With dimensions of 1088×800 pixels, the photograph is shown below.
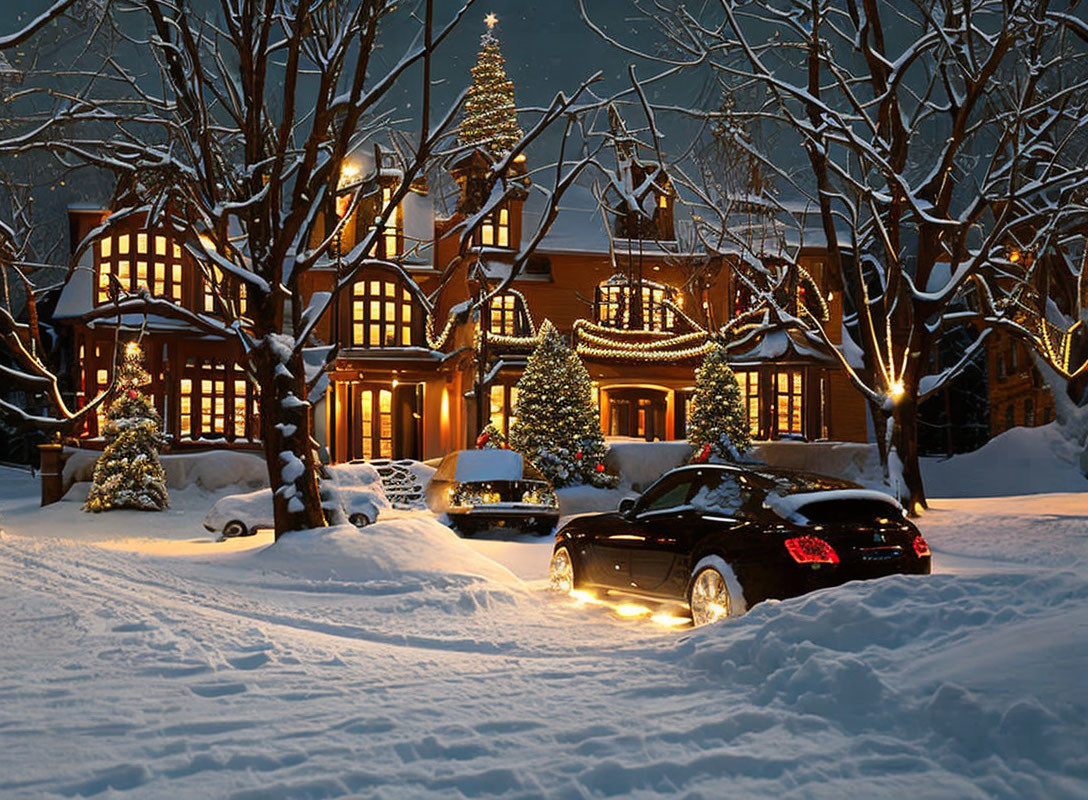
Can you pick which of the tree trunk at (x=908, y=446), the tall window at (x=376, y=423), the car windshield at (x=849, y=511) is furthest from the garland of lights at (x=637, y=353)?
the car windshield at (x=849, y=511)

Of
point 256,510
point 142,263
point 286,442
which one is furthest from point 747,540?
point 142,263

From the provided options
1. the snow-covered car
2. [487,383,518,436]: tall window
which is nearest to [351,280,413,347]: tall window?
[487,383,518,436]: tall window

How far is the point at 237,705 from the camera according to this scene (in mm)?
5914

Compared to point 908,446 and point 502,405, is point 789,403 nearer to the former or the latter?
point 502,405

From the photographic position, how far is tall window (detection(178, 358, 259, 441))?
3447cm

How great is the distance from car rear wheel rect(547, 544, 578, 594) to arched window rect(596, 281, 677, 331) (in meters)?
24.3

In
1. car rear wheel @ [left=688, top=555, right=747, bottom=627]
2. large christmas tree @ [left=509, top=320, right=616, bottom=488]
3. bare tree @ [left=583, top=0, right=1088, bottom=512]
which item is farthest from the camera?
large christmas tree @ [left=509, top=320, right=616, bottom=488]

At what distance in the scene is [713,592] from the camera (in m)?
9.16

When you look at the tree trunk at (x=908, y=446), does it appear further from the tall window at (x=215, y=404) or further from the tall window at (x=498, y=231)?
the tall window at (x=215, y=404)

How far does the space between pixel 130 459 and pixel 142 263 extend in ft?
32.4

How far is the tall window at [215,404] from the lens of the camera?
34.5 metres

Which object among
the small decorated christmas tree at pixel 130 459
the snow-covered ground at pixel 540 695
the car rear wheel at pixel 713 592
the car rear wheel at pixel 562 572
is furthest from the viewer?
the small decorated christmas tree at pixel 130 459

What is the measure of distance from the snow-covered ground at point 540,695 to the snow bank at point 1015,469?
1915cm

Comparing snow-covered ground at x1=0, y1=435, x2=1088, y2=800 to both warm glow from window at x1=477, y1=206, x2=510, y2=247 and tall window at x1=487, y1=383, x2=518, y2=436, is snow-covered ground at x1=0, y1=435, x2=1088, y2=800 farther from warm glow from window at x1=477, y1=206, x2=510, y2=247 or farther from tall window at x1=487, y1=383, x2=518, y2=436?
warm glow from window at x1=477, y1=206, x2=510, y2=247
